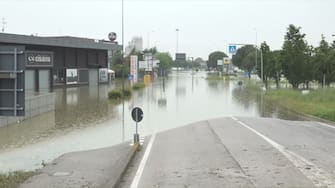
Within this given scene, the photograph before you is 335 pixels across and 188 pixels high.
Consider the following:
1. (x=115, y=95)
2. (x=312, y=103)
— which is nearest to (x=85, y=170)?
(x=312, y=103)

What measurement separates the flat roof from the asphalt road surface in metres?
40.4

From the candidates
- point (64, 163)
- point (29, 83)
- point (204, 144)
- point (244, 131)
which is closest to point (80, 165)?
point (64, 163)

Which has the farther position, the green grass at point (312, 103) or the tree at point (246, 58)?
the tree at point (246, 58)

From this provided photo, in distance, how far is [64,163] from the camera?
1409cm

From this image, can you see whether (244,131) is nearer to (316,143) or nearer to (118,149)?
(316,143)

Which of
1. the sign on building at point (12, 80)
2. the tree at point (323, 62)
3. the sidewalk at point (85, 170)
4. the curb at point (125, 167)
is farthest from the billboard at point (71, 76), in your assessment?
the sign on building at point (12, 80)

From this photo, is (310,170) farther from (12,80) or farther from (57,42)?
(57,42)

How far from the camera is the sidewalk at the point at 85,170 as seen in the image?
35.6 feet

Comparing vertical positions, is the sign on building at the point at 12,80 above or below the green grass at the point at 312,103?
above

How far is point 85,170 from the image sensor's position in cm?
1277

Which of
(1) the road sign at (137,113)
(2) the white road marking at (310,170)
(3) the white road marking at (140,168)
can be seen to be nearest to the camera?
(2) the white road marking at (310,170)

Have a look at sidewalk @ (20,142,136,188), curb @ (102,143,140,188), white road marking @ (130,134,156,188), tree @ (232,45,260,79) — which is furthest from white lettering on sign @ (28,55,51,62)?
tree @ (232,45,260,79)

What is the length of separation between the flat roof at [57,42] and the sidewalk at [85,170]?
44.8 m

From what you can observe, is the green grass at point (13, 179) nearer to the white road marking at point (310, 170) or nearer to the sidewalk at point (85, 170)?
the sidewalk at point (85, 170)
